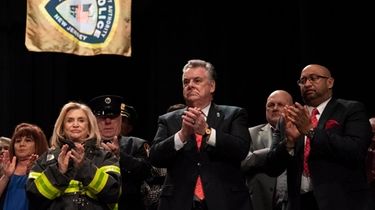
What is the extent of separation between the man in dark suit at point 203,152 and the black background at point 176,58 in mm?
2720

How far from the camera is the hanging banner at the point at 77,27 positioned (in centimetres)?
727

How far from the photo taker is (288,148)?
5.26m

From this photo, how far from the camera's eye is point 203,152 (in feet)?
16.7

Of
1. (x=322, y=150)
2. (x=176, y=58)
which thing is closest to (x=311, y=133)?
(x=322, y=150)

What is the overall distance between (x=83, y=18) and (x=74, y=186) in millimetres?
2538

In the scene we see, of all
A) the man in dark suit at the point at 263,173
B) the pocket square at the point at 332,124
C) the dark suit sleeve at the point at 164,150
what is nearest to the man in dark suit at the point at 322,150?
the pocket square at the point at 332,124

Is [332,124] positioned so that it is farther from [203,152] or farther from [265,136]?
[265,136]

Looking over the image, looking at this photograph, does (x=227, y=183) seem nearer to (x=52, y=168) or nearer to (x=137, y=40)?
(x=52, y=168)

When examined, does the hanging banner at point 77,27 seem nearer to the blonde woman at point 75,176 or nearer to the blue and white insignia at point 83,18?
the blue and white insignia at point 83,18

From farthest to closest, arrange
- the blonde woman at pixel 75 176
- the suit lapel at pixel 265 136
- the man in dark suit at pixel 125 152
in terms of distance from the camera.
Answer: the suit lapel at pixel 265 136
the man in dark suit at pixel 125 152
the blonde woman at pixel 75 176

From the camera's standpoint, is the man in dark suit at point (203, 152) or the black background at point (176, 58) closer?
the man in dark suit at point (203, 152)

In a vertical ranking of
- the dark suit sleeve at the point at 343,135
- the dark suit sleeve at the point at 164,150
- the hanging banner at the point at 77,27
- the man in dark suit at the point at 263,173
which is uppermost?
the hanging banner at the point at 77,27

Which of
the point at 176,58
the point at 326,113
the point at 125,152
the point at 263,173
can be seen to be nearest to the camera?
the point at 326,113

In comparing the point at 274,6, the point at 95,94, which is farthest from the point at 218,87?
the point at 95,94
